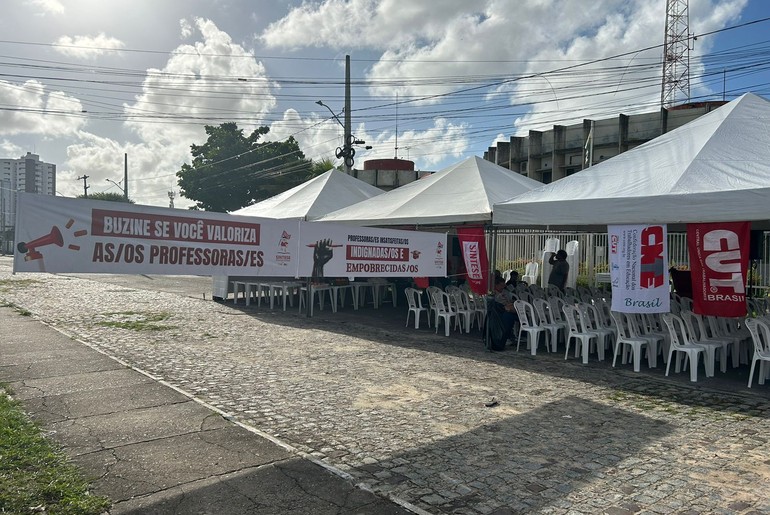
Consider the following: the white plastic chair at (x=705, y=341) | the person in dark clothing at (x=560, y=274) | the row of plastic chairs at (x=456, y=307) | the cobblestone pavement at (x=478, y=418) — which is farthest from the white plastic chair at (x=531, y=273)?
the white plastic chair at (x=705, y=341)

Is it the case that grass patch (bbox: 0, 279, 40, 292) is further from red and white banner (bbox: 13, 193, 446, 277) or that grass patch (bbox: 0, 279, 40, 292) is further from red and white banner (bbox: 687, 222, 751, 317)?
red and white banner (bbox: 687, 222, 751, 317)

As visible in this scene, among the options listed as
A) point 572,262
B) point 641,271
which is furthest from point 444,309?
point 572,262

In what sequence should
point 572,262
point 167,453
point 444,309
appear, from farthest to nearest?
1. point 572,262
2. point 444,309
3. point 167,453

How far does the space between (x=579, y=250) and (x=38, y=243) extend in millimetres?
16352

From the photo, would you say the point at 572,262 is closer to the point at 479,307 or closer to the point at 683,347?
the point at 479,307

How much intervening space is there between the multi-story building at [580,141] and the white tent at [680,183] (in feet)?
59.6

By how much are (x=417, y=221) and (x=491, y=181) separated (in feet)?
6.45

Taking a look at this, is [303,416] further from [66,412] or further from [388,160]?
[388,160]

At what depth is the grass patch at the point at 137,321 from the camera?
39.4ft

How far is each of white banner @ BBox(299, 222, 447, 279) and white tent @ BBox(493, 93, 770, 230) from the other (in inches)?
80.1

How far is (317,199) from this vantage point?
631 inches

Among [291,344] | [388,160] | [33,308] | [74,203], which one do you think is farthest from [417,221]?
[388,160]

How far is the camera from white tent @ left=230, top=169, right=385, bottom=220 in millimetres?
15680

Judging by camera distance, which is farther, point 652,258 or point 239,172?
point 239,172
